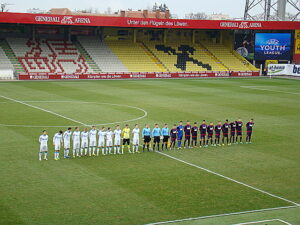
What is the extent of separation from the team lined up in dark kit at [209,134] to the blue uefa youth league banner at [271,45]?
48.0m

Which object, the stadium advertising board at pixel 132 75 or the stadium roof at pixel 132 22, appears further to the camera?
the stadium roof at pixel 132 22

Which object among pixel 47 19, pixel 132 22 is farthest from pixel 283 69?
pixel 47 19

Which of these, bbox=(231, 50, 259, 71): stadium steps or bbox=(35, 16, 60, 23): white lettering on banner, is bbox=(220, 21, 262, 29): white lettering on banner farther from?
bbox=(35, 16, 60, 23): white lettering on banner

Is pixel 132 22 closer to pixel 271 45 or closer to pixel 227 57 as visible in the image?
pixel 227 57

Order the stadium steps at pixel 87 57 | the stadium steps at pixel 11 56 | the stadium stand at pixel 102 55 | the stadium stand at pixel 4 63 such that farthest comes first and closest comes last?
the stadium stand at pixel 102 55 → the stadium steps at pixel 87 57 → the stadium steps at pixel 11 56 → the stadium stand at pixel 4 63

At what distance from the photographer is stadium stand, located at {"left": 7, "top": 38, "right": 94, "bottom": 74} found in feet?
197

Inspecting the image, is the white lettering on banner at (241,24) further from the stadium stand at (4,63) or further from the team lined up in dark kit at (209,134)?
the team lined up in dark kit at (209,134)

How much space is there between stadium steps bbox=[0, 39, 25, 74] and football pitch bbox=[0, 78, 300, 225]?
844 inches

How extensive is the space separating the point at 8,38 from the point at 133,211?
53.2 meters

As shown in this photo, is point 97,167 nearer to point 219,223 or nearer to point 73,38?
point 219,223

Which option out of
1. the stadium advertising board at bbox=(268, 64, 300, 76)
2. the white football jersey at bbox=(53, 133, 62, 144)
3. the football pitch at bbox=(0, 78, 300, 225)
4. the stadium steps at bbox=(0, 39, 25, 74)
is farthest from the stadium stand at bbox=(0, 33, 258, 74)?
the white football jersey at bbox=(53, 133, 62, 144)

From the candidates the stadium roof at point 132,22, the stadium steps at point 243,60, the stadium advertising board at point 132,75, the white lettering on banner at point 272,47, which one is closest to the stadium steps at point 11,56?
the stadium advertising board at point 132,75

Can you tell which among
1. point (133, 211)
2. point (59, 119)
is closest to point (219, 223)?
point (133, 211)

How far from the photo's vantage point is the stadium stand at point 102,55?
64125 mm
